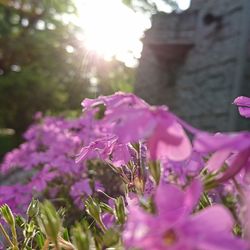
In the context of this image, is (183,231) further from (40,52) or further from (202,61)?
(40,52)

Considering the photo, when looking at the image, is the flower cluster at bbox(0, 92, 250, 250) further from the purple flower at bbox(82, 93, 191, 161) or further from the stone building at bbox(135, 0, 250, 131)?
the stone building at bbox(135, 0, 250, 131)

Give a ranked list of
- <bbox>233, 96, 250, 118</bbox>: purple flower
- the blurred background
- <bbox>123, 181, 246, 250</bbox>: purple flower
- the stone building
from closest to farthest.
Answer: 1. <bbox>123, 181, 246, 250</bbox>: purple flower
2. <bbox>233, 96, 250, 118</bbox>: purple flower
3. the stone building
4. the blurred background

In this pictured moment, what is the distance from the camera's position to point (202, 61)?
7605 millimetres

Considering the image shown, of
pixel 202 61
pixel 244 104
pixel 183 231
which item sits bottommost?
pixel 183 231

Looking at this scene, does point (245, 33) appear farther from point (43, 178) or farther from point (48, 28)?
point (48, 28)

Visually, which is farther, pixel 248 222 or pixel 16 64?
pixel 16 64

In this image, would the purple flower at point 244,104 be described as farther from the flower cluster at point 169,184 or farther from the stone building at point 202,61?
the stone building at point 202,61

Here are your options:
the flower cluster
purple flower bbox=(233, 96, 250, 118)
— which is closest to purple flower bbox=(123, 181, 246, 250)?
the flower cluster

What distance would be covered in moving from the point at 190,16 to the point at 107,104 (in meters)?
7.59

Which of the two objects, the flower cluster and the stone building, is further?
the stone building

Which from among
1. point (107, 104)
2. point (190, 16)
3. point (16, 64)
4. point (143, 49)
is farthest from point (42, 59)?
point (107, 104)

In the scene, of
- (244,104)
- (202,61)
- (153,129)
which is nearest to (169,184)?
(153,129)

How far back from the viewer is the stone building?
22.3 feet

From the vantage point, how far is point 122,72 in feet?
57.0
